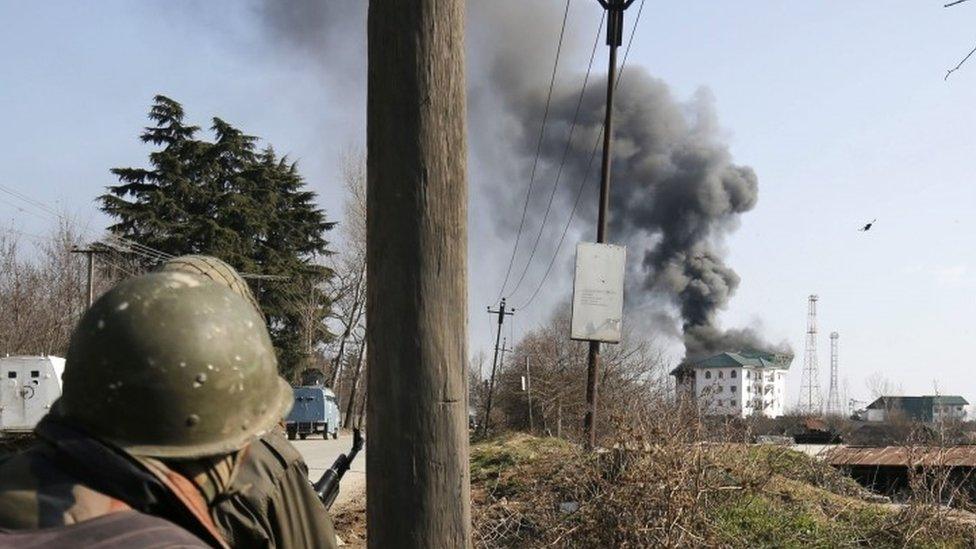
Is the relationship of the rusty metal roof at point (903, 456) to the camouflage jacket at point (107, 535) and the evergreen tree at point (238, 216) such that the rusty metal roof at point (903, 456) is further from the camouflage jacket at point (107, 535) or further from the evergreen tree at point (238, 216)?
the evergreen tree at point (238, 216)

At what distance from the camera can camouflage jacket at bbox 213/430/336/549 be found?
229 centimetres

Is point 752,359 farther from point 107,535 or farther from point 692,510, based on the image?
→ point 107,535

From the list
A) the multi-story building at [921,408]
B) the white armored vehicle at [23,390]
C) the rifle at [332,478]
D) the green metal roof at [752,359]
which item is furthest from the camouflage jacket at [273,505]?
the green metal roof at [752,359]

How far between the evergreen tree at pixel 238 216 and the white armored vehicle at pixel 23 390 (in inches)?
793

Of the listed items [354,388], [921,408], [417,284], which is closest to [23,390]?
[921,408]

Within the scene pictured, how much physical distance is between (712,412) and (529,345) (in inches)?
1150

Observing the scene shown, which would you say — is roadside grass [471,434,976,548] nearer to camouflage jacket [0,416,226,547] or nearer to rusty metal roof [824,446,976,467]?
rusty metal roof [824,446,976,467]

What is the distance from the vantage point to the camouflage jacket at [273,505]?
7.52ft

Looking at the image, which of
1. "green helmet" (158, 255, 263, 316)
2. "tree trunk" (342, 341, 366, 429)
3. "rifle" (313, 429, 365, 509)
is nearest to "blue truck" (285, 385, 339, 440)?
"tree trunk" (342, 341, 366, 429)

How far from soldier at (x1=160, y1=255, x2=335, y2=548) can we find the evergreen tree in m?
41.3

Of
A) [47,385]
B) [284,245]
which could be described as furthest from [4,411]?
[284,245]

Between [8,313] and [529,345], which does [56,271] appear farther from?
[529,345]

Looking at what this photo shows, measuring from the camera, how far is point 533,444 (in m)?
14.9

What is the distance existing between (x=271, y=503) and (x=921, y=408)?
12.9 metres
